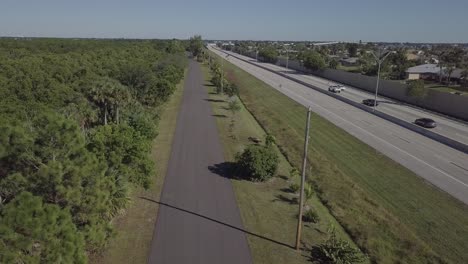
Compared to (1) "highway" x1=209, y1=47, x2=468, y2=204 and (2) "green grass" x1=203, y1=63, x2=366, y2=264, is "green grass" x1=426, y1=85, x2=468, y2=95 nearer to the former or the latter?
(1) "highway" x1=209, y1=47, x2=468, y2=204

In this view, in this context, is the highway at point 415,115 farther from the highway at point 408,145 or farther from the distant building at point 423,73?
the distant building at point 423,73

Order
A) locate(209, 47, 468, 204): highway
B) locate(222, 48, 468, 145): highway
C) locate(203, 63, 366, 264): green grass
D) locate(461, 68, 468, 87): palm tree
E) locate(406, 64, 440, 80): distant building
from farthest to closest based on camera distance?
locate(406, 64, 440, 80): distant building, locate(461, 68, 468, 87): palm tree, locate(222, 48, 468, 145): highway, locate(209, 47, 468, 204): highway, locate(203, 63, 366, 264): green grass

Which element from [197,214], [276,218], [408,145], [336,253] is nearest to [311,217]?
[276,218]

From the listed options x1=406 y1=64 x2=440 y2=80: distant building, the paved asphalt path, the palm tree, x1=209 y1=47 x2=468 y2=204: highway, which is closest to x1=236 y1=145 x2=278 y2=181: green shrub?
the paved asphalt path

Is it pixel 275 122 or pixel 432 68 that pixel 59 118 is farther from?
pixel 432 68

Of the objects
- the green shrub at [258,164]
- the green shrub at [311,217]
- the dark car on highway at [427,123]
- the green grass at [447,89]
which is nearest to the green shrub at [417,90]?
the dark car on highway at [427,123]

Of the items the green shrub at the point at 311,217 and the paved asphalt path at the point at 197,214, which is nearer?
the paved asphalt path at the point at 197,214
